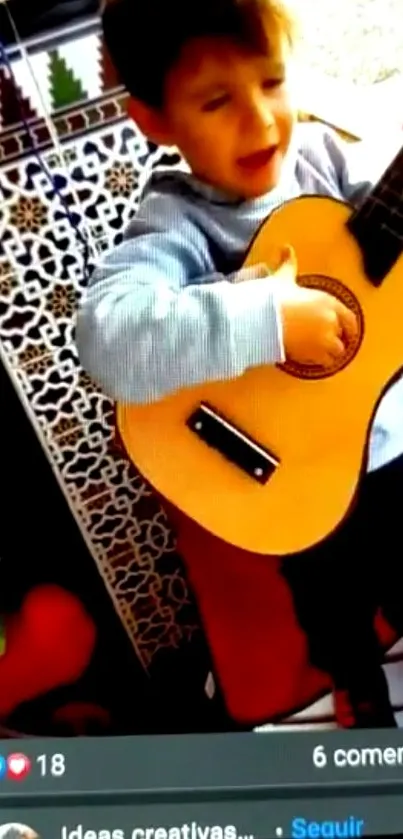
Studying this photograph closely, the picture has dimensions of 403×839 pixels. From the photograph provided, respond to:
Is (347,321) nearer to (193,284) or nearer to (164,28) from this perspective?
(193,284)

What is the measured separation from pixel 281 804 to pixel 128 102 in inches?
24.2

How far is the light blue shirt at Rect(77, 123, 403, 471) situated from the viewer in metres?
1.14

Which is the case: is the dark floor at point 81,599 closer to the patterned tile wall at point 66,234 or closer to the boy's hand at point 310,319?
the patterned tile wall at point 66,234

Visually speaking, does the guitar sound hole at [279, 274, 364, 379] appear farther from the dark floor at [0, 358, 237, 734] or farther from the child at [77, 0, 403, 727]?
the dark floor at [0, 358, 237, 734]

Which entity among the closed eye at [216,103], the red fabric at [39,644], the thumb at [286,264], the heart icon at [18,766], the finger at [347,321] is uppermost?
the closed eye at [216,103]

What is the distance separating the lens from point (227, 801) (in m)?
1.24

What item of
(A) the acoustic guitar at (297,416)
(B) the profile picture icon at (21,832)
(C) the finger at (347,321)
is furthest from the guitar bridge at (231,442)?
(B) the profile picture icon at (21,832)

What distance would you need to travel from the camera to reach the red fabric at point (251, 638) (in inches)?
50.0

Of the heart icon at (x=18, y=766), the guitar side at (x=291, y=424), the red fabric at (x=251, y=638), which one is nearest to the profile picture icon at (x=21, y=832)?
the heart icon at (x=18, y=766)

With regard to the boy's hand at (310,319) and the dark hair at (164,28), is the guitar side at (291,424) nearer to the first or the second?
the boy's hand at (310,319)

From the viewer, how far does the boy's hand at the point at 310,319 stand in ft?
3.82

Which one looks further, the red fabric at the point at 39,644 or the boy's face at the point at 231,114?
the red fabric at the point at 39,644

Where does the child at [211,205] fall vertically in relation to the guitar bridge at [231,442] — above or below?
above

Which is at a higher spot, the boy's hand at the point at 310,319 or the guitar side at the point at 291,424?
the boy's hand at the point at 310,319
